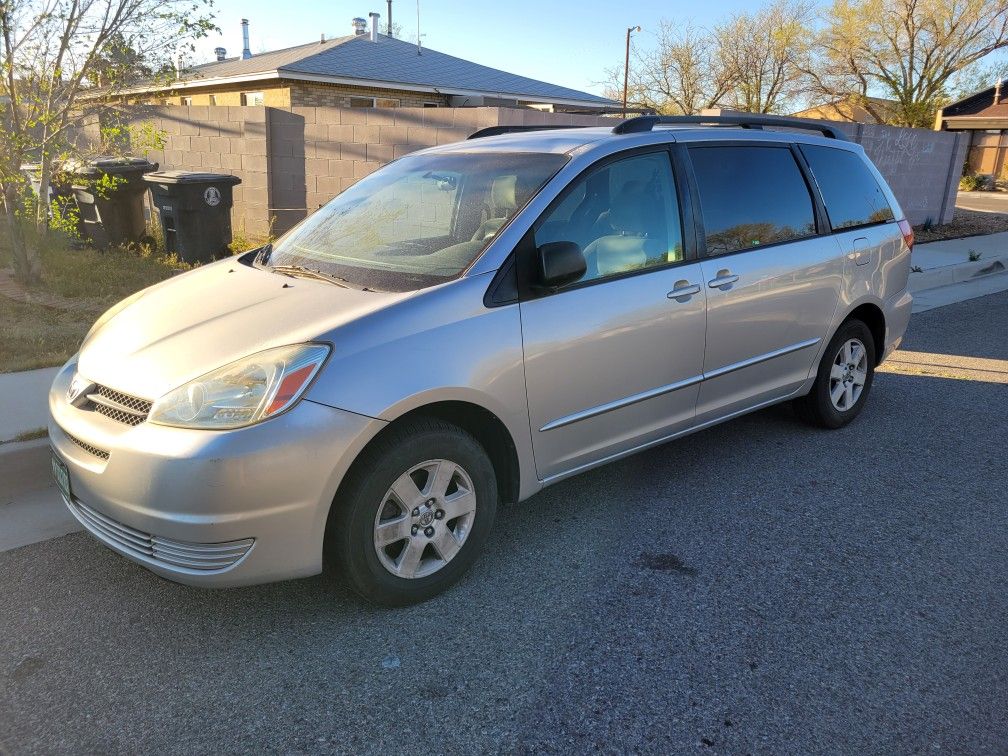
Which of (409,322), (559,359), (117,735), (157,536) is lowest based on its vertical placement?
(117,735)

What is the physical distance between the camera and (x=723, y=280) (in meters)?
3.94

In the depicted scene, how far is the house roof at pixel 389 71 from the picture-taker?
20.3 m

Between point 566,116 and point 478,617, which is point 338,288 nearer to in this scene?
point 478,617

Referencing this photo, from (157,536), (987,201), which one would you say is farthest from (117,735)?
(987,201)

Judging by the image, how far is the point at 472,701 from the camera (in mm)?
2566

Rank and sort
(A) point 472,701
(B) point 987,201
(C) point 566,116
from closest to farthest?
(A) point 472,701 < (C) point 566,116 < (B) point 987,201

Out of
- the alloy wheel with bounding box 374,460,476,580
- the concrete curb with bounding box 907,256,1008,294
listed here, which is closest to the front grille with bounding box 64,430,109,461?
the alloy wheel with bounding box 374,460,476,580

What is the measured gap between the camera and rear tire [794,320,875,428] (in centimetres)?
A: 485

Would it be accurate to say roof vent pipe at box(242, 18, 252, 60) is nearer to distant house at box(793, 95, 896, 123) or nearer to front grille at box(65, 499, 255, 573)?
distant house at box(793, 95, 896, 123)

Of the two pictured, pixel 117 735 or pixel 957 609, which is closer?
pixel 117 735

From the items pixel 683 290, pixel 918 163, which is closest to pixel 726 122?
pixel 683 290

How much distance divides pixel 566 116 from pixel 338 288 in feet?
32.7

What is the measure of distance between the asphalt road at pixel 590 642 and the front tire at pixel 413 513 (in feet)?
0.52

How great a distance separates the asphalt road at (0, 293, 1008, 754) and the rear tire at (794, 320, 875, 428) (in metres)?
0.85
